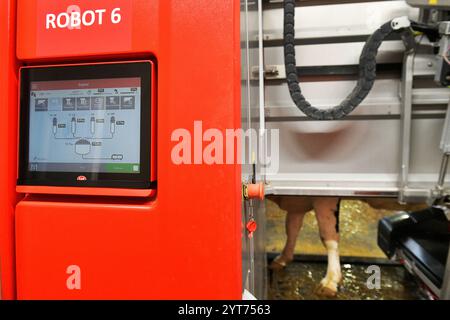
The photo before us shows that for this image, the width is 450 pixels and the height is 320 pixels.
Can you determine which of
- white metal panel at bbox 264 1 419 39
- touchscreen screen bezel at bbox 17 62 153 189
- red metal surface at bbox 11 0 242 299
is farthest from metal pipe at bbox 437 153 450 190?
touchscreen screen bezel at bbox 17 62 153 189

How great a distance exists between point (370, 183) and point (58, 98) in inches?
52.5

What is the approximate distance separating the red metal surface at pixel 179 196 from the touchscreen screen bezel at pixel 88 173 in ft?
0.10

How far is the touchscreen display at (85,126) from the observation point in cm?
79

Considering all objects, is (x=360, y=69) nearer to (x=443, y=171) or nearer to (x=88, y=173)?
(x=443, y=171)

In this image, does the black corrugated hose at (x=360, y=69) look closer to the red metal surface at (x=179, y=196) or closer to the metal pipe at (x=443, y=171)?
the metal pipe at (x=443, y=171)

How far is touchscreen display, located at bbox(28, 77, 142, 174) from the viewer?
2.58 ft

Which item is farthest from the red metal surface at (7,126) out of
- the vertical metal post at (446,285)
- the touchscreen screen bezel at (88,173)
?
the vertical metal post at (446,285)

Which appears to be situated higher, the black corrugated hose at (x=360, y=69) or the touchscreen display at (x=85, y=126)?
the black corrugated hose at (x=360, y=69)

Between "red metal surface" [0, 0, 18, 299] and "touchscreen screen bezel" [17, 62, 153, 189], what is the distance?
0.9 inches

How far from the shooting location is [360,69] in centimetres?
133

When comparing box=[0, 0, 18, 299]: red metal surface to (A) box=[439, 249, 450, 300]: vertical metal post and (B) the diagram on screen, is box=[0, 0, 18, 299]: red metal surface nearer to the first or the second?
(B) the diagram on screen
